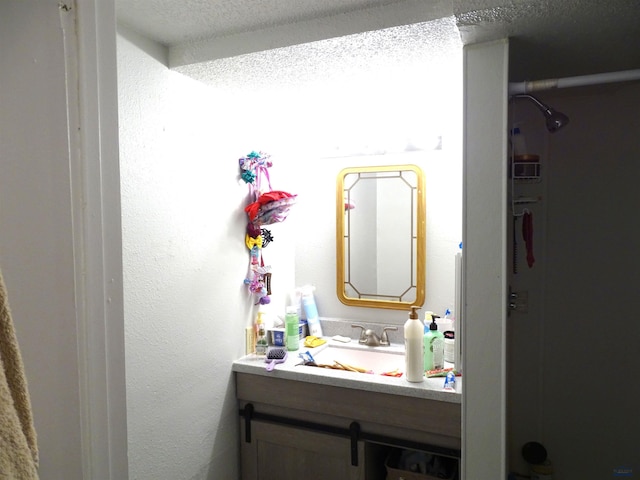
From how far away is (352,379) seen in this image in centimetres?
158

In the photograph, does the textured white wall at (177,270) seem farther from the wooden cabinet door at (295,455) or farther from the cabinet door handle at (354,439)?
the cabinet door handle at (354,439)

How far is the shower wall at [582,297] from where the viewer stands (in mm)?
1613

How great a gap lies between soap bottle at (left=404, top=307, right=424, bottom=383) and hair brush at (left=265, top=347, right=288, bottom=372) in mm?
539

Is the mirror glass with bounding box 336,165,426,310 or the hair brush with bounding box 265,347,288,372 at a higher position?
the mirror glass with bounding box 336,165,426,310

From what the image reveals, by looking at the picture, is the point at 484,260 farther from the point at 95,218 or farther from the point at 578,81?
the point at 95,218

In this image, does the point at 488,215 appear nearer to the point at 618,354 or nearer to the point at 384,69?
the point at 384,69

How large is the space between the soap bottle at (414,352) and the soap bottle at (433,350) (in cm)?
8

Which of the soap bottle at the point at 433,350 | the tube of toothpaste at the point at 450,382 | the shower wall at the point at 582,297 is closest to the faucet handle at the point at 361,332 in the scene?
the soap bottle at the point at 433,350

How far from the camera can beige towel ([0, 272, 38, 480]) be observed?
0.43m

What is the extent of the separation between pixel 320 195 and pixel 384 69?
89 cm

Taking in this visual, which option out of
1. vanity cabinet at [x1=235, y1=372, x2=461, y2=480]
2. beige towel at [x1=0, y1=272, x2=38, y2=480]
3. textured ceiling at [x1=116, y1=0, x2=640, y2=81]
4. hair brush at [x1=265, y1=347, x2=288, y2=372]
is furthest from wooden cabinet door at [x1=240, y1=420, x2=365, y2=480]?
textured ceiling at [x1=116, y1=0, x2=640, y2=81]

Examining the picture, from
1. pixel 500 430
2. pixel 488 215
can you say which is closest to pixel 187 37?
pixel 488 215

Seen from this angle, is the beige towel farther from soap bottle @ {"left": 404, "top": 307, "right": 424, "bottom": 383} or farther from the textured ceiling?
soap bottle @ {"left": 404, "top": 307, "right": 424, "bottom": 383}

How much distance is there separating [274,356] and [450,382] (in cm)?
73
